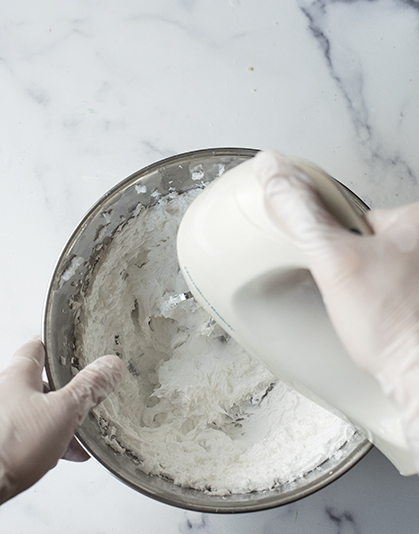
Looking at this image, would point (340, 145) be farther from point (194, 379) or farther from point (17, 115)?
point (17, 115)

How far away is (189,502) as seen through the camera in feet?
2.38

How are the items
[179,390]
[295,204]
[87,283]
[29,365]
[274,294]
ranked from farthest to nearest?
1. [179,390]
2. [87,283]
3. [29,365]
4. [274,294]
5. [295,204]

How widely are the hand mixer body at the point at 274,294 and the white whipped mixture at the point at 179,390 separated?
0.59 feet

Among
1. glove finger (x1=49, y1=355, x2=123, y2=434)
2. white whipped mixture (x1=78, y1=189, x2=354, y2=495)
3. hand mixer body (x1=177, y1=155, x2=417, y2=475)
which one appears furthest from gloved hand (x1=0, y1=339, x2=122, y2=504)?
hand mixer body (x1=177, y1=155, x2=417, y2=475)

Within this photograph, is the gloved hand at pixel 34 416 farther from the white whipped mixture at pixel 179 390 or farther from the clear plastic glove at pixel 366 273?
the clear plastic glove at pixel 366 273

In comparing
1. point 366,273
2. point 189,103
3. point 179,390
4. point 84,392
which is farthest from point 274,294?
point 189,103

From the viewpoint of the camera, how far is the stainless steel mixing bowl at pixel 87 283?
0.72m

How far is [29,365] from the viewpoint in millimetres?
713

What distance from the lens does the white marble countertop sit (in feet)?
3.02

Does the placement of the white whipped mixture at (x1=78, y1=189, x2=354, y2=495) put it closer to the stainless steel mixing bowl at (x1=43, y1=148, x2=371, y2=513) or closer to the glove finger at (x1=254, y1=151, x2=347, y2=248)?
the stainless steel mixing bowl at (x1=43, y1=148, x2=371, y2=513)

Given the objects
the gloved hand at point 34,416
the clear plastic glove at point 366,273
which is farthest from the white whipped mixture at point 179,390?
the clear plastic glove at point 366,273

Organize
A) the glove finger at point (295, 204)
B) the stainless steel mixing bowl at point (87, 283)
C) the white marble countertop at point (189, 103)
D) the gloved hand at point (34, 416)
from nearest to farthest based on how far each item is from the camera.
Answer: the glove finger at point (295, 204) < the gloved hand at point (34, 416) < the stainless steel mixing bowl at point (87, 283) < the white marble countertop at point (189, 103)

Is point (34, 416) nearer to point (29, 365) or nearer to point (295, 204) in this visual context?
point (29, 365)

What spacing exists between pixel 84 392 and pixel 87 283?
0.24 metres
